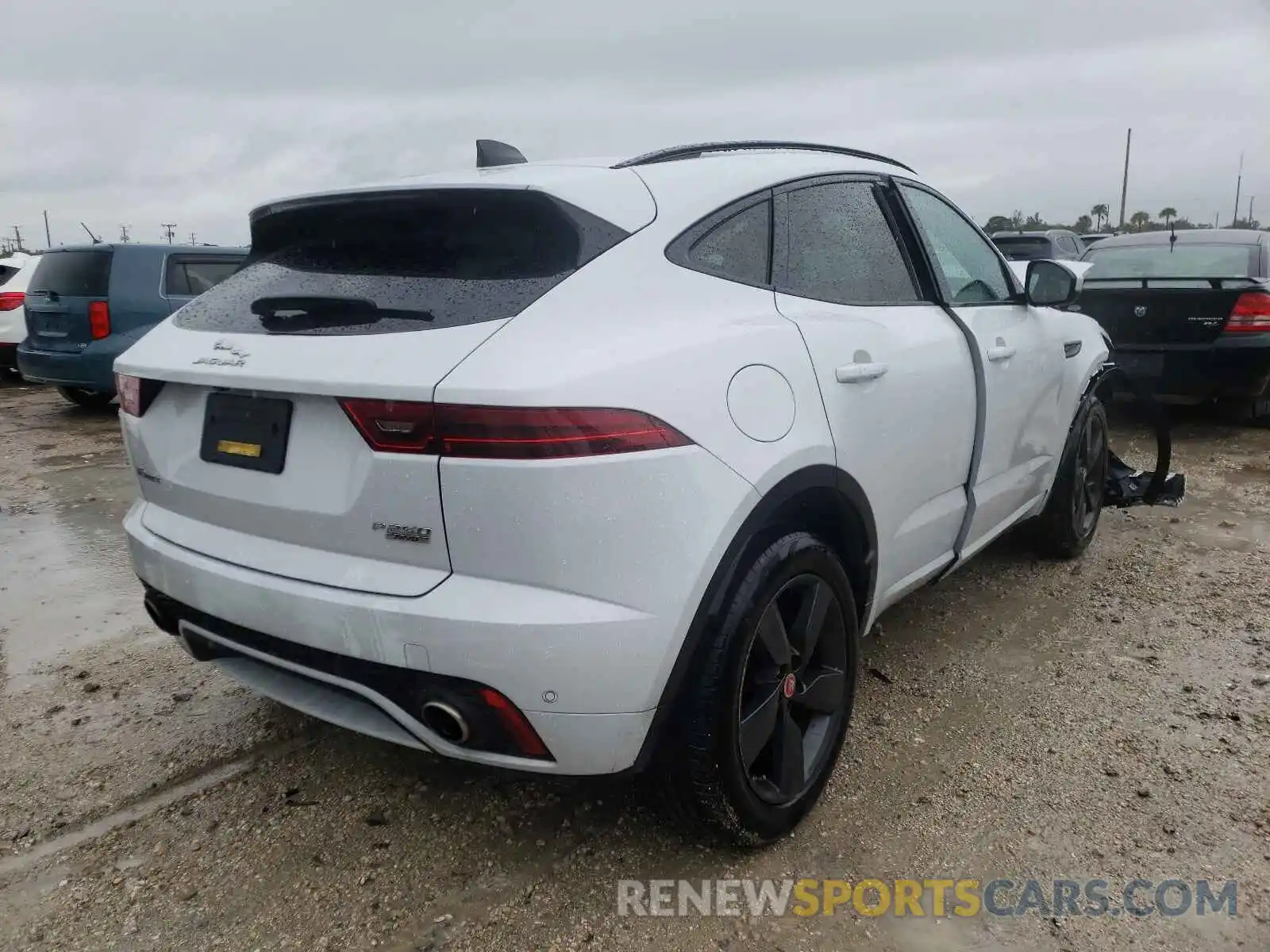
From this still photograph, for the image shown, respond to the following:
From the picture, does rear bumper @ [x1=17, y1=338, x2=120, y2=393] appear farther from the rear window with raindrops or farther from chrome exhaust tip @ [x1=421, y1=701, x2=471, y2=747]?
chrome exhaust tip @ [x1=421, y1=701, x2=471, y2=747]

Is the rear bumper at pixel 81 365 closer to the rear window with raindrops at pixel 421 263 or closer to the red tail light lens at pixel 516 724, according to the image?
the rear window with raindrops at pixel 421 263

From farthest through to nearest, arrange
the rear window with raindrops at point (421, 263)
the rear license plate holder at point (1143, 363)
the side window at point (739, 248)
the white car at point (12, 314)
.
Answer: the white car at point (12, 314) < the rear license plate holder at point (1143, 363) < the side window at point (739, 248) < the rear window with raindrops at point (421, 263)

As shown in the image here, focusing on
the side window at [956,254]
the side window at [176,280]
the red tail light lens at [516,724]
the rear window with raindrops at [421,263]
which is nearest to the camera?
the red tail light lens at [516,724]

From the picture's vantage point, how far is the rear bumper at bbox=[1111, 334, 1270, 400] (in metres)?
6.66

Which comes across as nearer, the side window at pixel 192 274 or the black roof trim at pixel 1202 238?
the black roof trim at pixel 1202 238

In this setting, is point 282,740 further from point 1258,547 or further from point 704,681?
point 1258,547

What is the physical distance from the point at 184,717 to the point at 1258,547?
4777mm

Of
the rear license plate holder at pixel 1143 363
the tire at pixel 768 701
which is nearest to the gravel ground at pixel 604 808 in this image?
the tire at pixel 768 701

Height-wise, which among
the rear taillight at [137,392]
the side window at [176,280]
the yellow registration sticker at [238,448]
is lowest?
the yellow registration sticker at [238,448]

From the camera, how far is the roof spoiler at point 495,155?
275 centimetres

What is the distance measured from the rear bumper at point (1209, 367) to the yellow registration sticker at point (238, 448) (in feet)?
20.5

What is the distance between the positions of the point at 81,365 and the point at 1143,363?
871 cm

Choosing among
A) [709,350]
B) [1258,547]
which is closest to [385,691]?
[709,350]

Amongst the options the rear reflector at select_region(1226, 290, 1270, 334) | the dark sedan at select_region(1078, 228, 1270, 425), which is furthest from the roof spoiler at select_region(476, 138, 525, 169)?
the rear reflector at select_region(1226, 290, 1270, 334)
